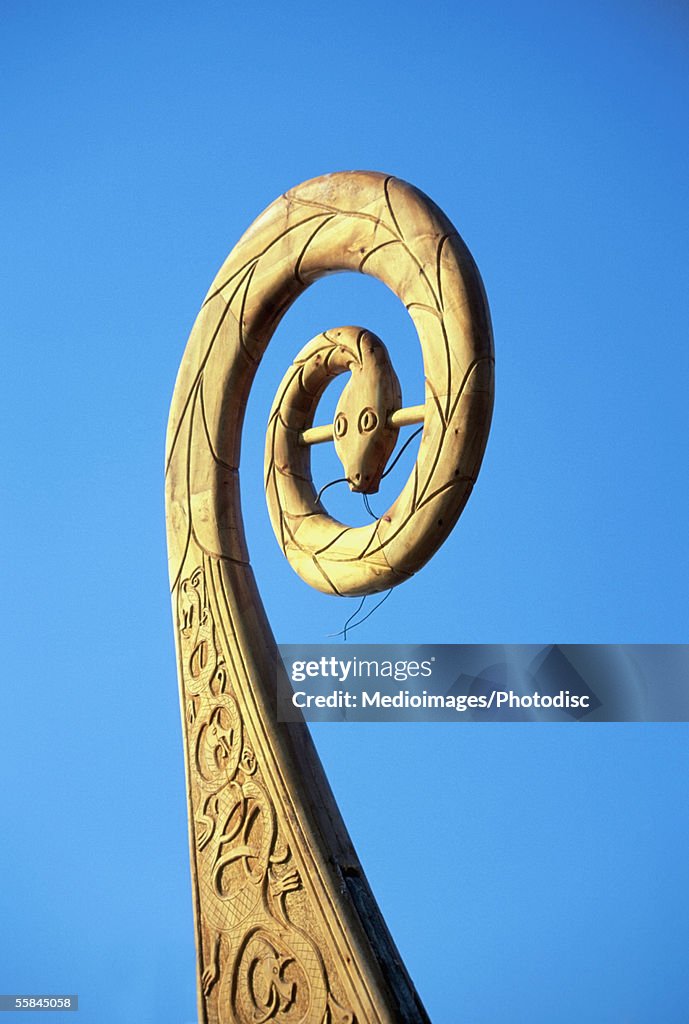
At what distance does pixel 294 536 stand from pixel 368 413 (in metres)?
0.29

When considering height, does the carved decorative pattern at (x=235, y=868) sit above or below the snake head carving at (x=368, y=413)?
below

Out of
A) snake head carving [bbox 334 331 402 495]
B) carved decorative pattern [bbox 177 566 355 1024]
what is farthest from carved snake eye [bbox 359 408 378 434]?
carved decorative pattern [bbox 177 566 355 1024]

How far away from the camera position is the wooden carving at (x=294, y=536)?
2.09 metres

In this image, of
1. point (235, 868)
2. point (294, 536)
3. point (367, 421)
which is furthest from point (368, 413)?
point (235, 868)

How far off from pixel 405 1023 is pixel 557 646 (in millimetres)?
738

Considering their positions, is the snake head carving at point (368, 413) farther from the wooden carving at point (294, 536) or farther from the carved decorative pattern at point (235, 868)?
the carved decorative pattern at point (235, 868)

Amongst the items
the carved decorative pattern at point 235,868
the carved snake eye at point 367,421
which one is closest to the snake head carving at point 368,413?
the carved snake eye at point 367,421

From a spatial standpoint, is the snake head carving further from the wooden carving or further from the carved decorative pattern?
the carved decorative pattern

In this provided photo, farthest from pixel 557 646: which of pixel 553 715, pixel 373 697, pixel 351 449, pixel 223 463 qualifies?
pixel 223 463

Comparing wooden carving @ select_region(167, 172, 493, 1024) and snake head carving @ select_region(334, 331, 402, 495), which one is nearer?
wooden carving @ select_region(167, 172, 493, 1024)

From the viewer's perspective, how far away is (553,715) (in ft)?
7.88

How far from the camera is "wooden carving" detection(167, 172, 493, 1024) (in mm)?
2092

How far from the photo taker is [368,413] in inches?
88.7

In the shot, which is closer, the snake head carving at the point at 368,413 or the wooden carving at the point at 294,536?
the wooden carving at the point at 294,536
